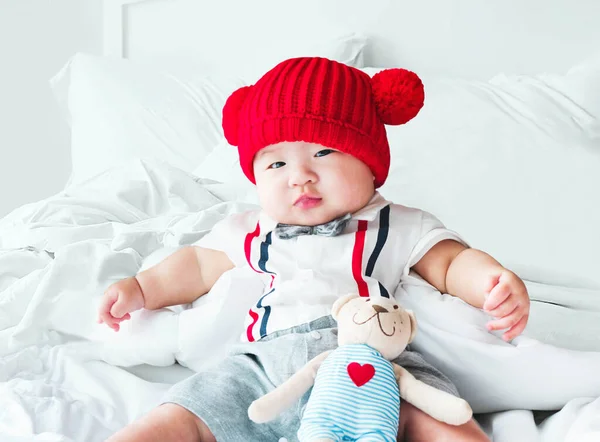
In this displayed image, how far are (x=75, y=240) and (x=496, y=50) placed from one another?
1171mm

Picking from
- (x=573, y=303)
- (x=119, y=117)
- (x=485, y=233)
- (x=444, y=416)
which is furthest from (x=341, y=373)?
(x=119, y=117)

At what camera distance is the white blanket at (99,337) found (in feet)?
2.83

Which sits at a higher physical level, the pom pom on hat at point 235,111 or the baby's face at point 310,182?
the pom pom on hat at point 235,111

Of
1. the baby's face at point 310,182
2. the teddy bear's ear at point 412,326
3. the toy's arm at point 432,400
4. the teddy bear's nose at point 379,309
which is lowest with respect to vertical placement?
the toy's arm at point 432,400

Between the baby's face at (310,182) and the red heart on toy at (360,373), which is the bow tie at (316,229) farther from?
the red heart on toy at (360,373)

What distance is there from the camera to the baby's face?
98cm

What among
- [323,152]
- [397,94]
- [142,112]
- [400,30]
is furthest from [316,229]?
[142,112]

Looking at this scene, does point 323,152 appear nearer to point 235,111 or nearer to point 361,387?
point 235,111

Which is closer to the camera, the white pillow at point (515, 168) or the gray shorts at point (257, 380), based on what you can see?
the gray shorts at point (257, 380)

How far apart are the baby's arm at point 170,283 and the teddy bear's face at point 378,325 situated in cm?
33

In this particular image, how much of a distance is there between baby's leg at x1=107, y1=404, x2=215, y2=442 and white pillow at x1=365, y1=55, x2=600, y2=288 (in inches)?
26.6

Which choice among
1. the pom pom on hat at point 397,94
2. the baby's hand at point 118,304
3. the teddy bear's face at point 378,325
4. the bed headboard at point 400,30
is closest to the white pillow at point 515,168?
the bed headboard at point 400,30

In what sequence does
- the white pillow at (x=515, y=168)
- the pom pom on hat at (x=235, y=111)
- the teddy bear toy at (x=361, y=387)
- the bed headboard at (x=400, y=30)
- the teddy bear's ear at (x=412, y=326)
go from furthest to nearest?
the bed headboard at (x=400, y=30) → the white pillow at (x=515, y=168) → the pom pom on hat at (x=235, y=111) → the teddy bear's ear at (x=412, y=326) → the teddy bear toy at (x=361, y=387)

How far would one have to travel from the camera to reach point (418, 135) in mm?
1594
